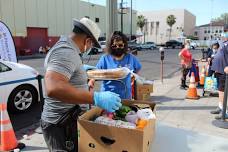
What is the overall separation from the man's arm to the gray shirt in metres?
0.05

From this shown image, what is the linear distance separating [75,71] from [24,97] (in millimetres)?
5406

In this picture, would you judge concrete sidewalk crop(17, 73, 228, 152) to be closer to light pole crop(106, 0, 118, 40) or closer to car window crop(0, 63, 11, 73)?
car window crop(0, 63, 11, 73)

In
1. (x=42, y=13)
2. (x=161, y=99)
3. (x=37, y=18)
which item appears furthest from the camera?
(x=42, y=13)

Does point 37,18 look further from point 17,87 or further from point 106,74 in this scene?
point 106,74

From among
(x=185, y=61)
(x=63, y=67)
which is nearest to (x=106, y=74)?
(x=63, y=67)

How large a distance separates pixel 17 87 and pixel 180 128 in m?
5.07

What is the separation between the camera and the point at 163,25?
91812mm

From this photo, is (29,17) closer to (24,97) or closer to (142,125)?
(24,97)

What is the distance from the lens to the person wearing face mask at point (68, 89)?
1.71 m

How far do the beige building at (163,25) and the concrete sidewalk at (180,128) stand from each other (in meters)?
80.9

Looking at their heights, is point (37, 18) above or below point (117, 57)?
above

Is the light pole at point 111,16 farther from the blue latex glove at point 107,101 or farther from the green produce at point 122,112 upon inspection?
the blue latex glove at point 107,101

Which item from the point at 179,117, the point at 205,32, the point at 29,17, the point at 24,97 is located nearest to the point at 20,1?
the point at 29,17

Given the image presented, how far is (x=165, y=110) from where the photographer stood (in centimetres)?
682
